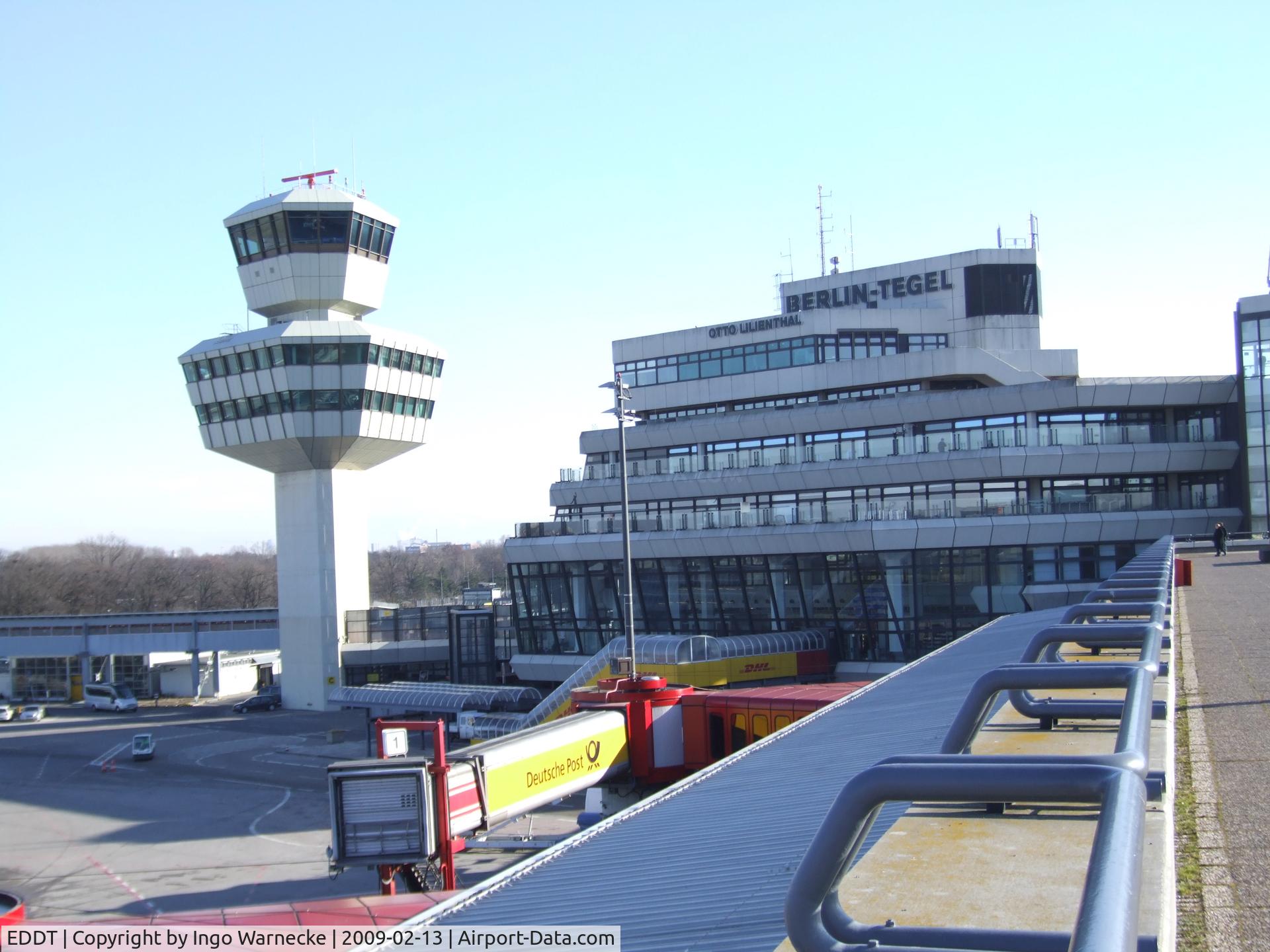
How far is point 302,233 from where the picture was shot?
65688 mm

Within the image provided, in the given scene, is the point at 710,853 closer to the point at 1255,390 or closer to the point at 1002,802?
the point at 1002,802

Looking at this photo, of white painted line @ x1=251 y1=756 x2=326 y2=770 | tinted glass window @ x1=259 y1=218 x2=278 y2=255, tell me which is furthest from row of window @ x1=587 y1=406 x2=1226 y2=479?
tinted glass window @ x1=259 y1=218 x2=278 y2=255

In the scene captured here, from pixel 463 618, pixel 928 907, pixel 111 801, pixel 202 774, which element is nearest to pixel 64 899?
pixel 111 801

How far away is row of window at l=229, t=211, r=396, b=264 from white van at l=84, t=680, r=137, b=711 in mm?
33362

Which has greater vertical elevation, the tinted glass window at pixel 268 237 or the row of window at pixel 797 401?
the tinted glass window at pixel 268 237

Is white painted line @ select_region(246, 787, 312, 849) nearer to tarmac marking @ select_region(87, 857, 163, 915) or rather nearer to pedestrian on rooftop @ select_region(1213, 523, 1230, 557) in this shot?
tarmac marking @ select_region(87, 857, 163, 915)

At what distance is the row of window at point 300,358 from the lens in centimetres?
6512

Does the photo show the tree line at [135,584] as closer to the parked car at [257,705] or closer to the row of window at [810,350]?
the parked car at [257,705]

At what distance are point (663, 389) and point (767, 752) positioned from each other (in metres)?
49.7

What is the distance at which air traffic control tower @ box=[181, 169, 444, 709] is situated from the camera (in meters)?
65.6

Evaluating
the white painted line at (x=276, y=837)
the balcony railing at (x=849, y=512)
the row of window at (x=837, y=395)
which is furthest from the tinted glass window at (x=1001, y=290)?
the white painted line at (x=276, y=837)

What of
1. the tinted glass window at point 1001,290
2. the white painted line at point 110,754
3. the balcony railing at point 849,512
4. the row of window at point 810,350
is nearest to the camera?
the balcony railing at point 849,512

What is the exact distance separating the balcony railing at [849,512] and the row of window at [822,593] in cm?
159

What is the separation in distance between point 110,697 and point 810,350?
187ft
